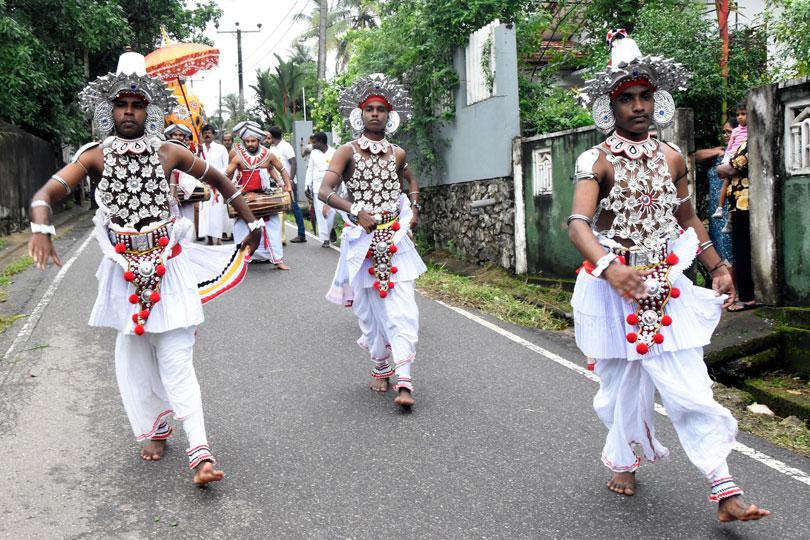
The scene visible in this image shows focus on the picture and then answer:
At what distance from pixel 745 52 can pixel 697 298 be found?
795 centimetres

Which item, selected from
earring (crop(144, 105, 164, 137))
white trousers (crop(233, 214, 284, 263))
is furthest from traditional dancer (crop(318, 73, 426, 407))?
white trousers (crop(233, 214, 284, 263))

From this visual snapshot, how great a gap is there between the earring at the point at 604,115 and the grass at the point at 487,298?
4751 mm

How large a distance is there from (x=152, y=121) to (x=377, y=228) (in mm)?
1970

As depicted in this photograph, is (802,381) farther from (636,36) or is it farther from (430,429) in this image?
(636,36)

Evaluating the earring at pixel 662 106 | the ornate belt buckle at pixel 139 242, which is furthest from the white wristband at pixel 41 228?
the earring at pixel 662 106

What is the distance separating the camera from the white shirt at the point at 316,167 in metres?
14.9

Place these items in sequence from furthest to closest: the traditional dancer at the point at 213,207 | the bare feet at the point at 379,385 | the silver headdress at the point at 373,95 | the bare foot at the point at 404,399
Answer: the traditional dancer at the point at 213,207
the silver headdress at the point at 373,95
the bare feet at the point at 379,385
the bare foot at the point at 404,399

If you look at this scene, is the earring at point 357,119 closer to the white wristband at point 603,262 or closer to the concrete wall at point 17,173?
the white wristband at point 603,262

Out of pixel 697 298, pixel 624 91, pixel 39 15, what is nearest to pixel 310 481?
pixel 697 298

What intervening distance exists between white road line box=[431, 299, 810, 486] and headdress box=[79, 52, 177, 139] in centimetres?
370

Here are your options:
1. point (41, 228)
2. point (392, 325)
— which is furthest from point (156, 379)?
point (392, 325)

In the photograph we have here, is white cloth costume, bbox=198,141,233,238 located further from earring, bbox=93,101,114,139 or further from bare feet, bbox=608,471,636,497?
bare feet, bbox=608,471,636,497

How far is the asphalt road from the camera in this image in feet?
12.8

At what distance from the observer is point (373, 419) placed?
5.48 meters
